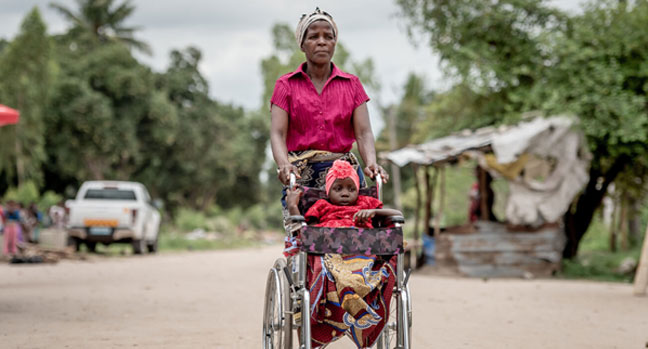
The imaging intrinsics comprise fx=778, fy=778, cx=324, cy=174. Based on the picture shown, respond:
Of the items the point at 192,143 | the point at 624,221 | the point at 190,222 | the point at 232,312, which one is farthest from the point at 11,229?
the point at 192,143

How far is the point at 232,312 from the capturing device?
334 inches

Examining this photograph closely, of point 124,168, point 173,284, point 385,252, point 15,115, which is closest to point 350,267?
point 385,252

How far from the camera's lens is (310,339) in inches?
151

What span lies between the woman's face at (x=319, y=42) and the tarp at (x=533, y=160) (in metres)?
9.56

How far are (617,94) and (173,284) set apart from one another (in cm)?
830

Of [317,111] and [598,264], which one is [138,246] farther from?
[317,111]

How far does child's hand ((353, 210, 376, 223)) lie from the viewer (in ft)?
13.4

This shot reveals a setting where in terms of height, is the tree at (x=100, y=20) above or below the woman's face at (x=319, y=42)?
above

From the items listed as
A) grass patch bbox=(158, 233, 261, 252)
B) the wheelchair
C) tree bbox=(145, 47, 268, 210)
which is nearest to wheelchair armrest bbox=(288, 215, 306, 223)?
the wheelchair

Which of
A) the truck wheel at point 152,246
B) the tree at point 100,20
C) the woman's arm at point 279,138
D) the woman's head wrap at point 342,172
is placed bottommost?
the truck wheel at point 152,246

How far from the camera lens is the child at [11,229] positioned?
690 inches

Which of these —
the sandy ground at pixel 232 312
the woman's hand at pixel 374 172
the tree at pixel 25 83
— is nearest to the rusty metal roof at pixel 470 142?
the sandy ground at pixel 232 312

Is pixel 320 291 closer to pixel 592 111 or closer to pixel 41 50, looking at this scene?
pixel 592 111

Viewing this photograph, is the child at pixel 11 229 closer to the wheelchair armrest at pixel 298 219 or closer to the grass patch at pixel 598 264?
the grass patch at pixel 598 264
